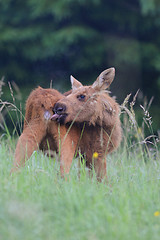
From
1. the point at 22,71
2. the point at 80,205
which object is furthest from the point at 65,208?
the point at 22,71

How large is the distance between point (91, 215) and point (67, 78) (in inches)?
406

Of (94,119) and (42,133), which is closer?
(42,133)

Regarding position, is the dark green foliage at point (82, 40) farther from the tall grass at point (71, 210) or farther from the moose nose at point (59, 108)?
the tall grass at point (71, 210)

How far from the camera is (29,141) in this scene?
164 inches

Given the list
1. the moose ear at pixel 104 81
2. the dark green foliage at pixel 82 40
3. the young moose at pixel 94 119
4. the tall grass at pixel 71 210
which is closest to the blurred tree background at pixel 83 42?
the dark green foliage at pixel 82 40

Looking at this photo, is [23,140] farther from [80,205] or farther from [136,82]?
[136,82]

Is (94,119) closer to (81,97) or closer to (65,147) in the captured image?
(81,97)

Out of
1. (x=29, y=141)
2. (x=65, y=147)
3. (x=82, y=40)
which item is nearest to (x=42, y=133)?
(x=29, y=141)

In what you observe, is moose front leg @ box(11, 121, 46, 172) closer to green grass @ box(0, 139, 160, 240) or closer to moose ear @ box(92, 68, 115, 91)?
green grass @ box(0, 139, 160, 240)

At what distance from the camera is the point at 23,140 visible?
4172mm

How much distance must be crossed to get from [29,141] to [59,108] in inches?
18.0

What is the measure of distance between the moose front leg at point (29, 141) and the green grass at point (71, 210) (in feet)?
0.63

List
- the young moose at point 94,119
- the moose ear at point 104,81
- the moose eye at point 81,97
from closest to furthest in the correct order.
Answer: the young moose at point 94,119, the moose eye at point 81,97, the moose ear at point 104,81

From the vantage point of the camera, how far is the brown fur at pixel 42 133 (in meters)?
4.12
